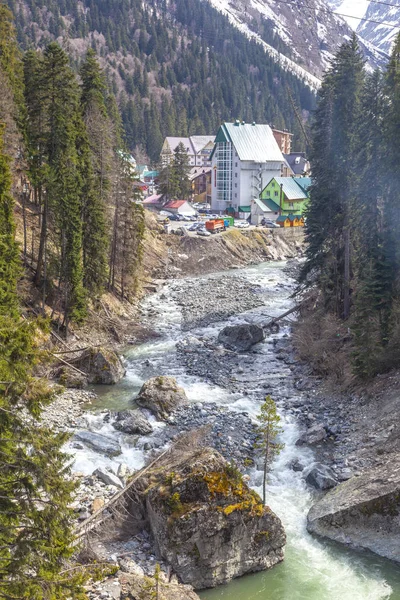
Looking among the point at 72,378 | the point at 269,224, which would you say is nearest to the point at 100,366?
the point at 72,378

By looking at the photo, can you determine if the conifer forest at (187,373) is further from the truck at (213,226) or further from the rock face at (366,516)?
the truck at (213,226)

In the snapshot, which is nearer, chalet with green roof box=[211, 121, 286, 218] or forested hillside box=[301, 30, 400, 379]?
forested hillside box=[301, 30, 400, 379]

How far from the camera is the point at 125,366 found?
27.3m

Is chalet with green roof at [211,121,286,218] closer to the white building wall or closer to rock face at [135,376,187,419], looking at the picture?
the white building wall

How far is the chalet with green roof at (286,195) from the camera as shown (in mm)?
74375

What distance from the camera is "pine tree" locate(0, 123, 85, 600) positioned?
7.88m

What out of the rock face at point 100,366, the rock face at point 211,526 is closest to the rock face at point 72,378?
the rock face at point 100,366

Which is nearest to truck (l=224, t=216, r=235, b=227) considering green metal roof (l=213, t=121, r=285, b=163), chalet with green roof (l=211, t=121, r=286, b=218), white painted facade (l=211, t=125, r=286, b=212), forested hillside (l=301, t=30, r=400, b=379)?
chalet with green roof (l=211, t=121, r=286, b=218)

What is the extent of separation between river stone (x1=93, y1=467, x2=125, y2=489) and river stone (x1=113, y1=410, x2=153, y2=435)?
3.55 meters

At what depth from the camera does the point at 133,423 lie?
2002cm

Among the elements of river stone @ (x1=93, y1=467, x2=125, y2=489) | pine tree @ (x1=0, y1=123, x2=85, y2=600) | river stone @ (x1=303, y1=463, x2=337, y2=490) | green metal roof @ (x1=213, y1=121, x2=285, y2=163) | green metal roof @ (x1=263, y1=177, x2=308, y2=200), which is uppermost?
green metal roof @ (x1=213, y1=121, x2=285, y2=163)

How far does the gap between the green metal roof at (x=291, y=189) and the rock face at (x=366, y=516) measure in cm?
6281

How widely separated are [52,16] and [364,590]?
18629 cm

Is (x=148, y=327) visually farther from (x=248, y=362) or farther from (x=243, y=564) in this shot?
(x=243, y=564)
